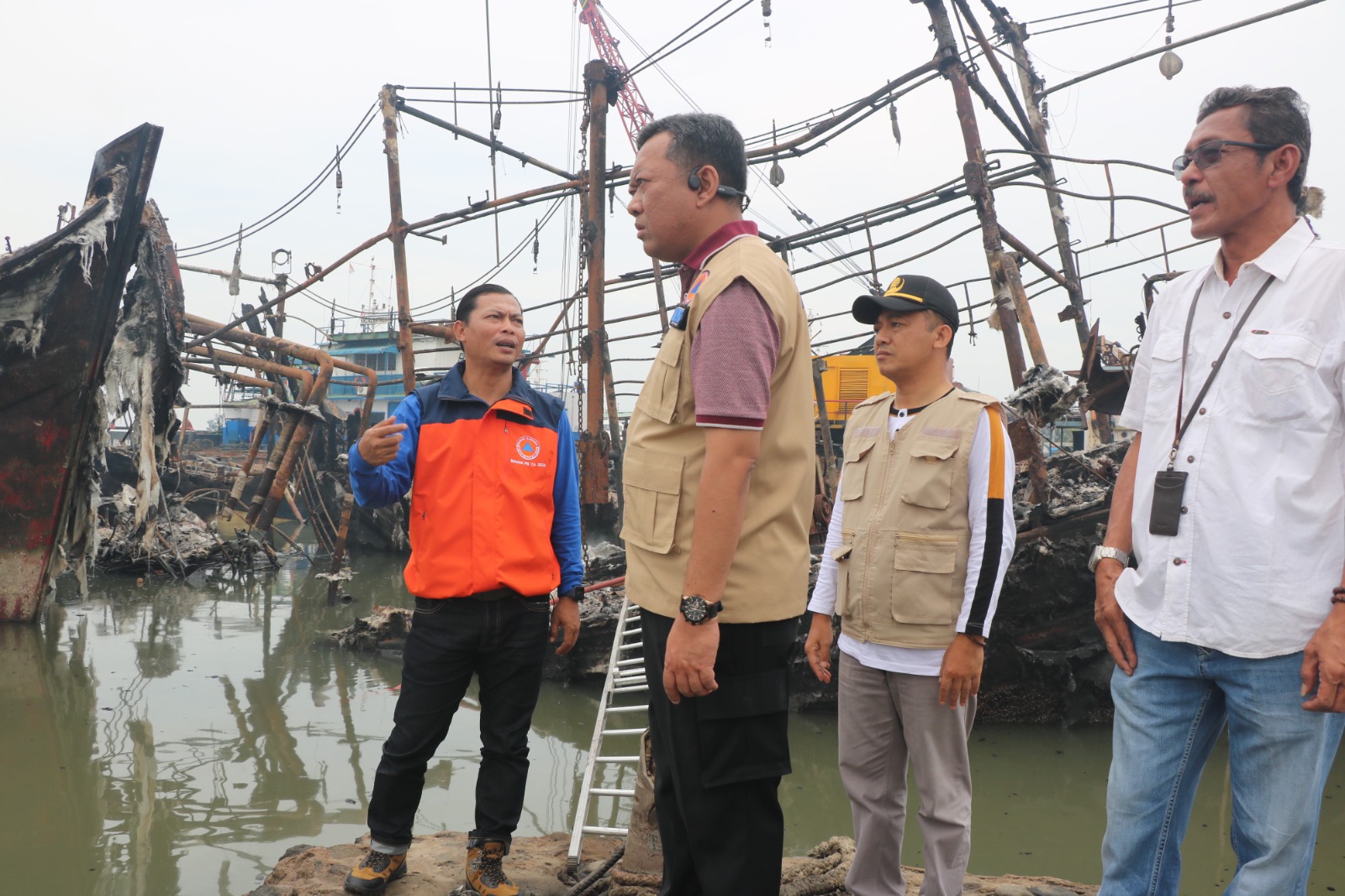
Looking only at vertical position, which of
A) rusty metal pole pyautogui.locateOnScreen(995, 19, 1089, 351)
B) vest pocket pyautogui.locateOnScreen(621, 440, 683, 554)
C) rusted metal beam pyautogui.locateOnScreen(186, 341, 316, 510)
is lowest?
vest pocket pyautogui.locateOnScreen(621, 440, 683, 554)

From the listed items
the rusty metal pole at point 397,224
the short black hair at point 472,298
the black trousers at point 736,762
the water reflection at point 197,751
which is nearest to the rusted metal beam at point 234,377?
the rusty metal pole at point 397,224

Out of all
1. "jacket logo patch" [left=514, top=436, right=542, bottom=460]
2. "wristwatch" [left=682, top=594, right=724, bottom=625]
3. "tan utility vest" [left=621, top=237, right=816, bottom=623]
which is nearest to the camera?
"wristwatch" [left=682, top=594, right=724, bottom=625]

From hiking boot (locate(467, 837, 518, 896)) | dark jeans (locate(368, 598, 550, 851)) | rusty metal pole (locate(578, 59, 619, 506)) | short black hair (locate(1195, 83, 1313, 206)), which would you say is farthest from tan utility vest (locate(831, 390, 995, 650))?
rusty metal pole (locate(578, 59, 619, 506))

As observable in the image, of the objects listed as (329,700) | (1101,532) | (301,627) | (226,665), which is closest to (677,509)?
A: (1101,532)

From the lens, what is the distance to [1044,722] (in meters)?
5.07

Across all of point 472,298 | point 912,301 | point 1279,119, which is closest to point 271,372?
point 472,298

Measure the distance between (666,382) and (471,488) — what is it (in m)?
1.17

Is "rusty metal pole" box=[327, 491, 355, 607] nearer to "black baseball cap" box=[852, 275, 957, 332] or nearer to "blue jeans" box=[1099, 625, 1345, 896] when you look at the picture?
"black baseball cap" box=[852, 275, 957, 332]

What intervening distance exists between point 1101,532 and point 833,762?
1954 millimetres

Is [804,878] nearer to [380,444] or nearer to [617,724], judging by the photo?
[380,444]

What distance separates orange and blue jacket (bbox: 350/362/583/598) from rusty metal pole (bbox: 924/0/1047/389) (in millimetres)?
3820

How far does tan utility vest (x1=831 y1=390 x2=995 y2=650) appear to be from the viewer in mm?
2199

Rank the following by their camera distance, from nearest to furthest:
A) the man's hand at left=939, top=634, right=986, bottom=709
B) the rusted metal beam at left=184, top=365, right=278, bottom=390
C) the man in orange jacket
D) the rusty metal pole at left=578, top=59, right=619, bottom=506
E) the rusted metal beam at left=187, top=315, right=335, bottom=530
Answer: the man's hand at left=939, top=634, right=986, bottom=709 → the man in orange jacket → the rusty metal pole at left=578, top=59, right=619, bottom=506 → the rusted metal beam at left=187, top=315, right=335, bottom=530 → the rusted metal beam at left=184, top=365, right=278, bottom=390

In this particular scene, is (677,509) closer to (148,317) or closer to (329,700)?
(329,700)
